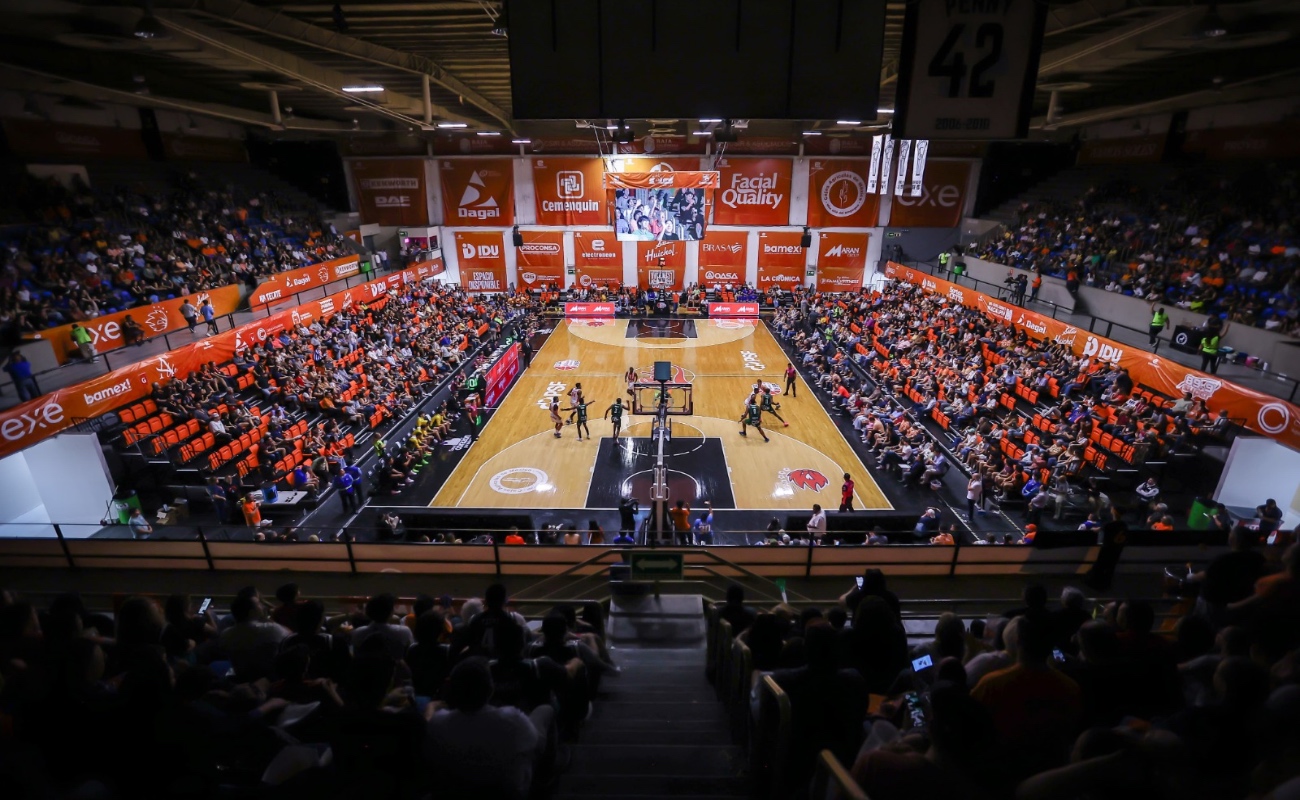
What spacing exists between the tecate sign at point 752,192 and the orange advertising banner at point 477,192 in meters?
11.5

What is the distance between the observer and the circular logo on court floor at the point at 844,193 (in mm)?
32250

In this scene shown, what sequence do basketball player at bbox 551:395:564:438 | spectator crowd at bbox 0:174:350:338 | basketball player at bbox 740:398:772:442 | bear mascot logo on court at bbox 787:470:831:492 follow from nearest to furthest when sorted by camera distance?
spectator crowd at bbox 0:174:350:338, bear mascot logo on court at bbox 787:470:831:492, basketball player at bbox 740:398:772:442, basketball player at bbox 551:395:564:438

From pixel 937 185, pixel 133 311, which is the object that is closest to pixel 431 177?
pixel 133 311

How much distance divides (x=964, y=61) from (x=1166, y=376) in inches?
491

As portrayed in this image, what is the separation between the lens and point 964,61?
4730 millimetres

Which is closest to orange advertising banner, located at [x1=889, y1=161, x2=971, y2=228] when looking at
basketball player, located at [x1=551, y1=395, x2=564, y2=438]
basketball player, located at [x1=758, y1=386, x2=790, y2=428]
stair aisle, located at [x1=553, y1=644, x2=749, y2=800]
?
basketball player, located at [x1=758, y1=386, x2=790, y2=428]

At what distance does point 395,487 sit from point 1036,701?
13715 mm

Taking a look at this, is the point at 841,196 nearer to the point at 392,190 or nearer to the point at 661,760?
the point at 392,190

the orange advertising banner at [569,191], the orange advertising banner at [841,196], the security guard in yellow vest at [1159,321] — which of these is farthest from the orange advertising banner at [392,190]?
the security guard in yellow vest at [1159,321]

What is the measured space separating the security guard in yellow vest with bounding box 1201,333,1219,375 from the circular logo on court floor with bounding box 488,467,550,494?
14.3m

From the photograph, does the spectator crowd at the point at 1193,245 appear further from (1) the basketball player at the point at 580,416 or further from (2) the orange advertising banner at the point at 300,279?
(2) the orange advertising banner at the point at 300,279

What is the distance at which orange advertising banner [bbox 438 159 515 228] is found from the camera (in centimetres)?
3259

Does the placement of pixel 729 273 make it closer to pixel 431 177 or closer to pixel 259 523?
pixel 431 177

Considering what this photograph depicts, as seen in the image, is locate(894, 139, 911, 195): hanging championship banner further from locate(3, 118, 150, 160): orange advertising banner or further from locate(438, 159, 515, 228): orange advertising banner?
Result: locate(3, 118, 150, 160): orange advertising banner
